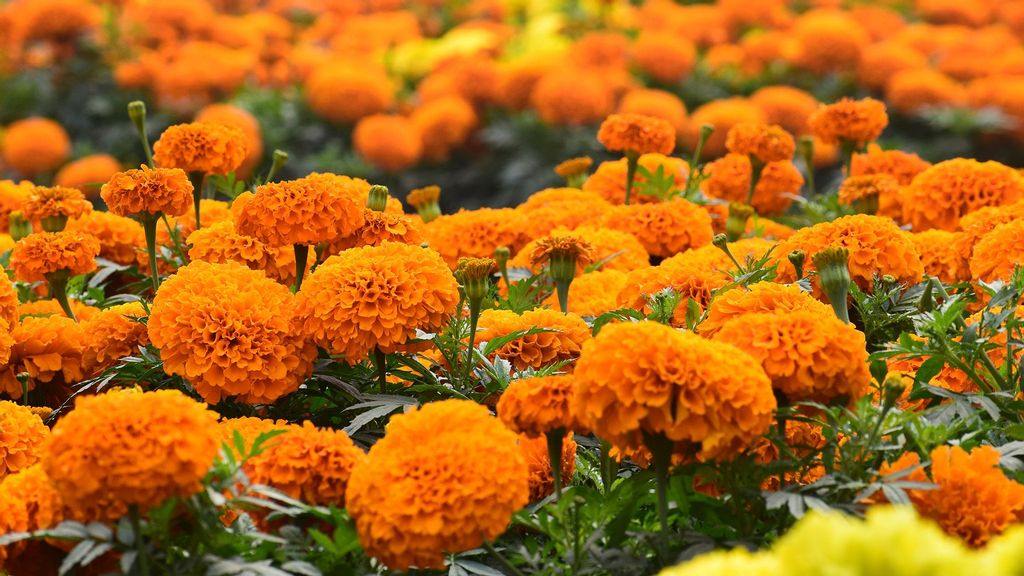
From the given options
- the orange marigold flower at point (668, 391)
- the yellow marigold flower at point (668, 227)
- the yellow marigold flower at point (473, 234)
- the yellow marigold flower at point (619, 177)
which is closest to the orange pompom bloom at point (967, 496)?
the orange marigold flower at point (668, 391)

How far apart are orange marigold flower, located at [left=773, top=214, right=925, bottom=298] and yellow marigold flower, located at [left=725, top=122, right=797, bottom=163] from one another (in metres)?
0.73

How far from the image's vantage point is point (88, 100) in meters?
6.80

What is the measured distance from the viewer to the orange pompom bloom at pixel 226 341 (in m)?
1.96

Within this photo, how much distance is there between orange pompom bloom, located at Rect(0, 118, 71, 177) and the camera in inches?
240

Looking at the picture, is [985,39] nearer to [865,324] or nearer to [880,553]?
[865,324]

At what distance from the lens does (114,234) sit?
9.32 feet

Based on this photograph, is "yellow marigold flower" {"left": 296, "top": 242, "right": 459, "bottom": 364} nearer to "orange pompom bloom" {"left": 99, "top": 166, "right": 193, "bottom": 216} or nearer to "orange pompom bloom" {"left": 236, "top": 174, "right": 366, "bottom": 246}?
"orange pompom bloom" {"left": 236, "top": 174, "right": 366, "bottom": 246}

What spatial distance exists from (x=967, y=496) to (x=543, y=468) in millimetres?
625

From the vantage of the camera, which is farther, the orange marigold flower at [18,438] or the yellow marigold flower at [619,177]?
the yellow marigold flower at [619,177]

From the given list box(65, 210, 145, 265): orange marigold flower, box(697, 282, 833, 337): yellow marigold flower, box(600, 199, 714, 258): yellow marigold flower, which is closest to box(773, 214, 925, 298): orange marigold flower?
box(697, 282, 833, 337): yellow marigold flower

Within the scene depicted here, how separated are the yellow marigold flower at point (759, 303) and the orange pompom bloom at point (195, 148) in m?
1.05

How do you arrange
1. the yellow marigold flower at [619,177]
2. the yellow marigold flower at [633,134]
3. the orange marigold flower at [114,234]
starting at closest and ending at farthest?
1. the orange marigold flower at [114,234]
2. the yellow marigold flower at [633,134]
3. the yellow marigold flower at [619,177]

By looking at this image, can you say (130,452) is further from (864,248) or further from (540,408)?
(864,248)

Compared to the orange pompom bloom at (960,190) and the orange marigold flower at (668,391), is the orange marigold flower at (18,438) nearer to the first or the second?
the orange marigold flower at (668,391)
